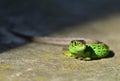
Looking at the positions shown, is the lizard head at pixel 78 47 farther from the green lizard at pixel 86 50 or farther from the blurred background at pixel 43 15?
the blurred background at pixel 43 15

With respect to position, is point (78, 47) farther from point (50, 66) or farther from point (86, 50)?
point (50, 66)

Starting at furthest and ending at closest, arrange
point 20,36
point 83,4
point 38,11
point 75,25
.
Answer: point 83,4 < point 38,11 < point 75,25 < point 20,36

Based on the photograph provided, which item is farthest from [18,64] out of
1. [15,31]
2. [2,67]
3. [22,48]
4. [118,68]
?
[15,31]

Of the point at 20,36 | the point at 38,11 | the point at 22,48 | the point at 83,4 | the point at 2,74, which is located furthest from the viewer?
the point at 83,4

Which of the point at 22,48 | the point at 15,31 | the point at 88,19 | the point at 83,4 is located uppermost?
the point at 83,4

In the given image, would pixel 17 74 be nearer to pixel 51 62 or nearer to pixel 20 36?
pixel 51 62

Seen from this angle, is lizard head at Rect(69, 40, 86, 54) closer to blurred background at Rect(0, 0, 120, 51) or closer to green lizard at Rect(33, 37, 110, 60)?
green lizard at Rect(33, 37, 110, 60)

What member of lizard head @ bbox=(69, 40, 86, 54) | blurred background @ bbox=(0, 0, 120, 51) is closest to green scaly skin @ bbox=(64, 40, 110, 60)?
lizard head @ bbox=(69, 40, 86, 54)
